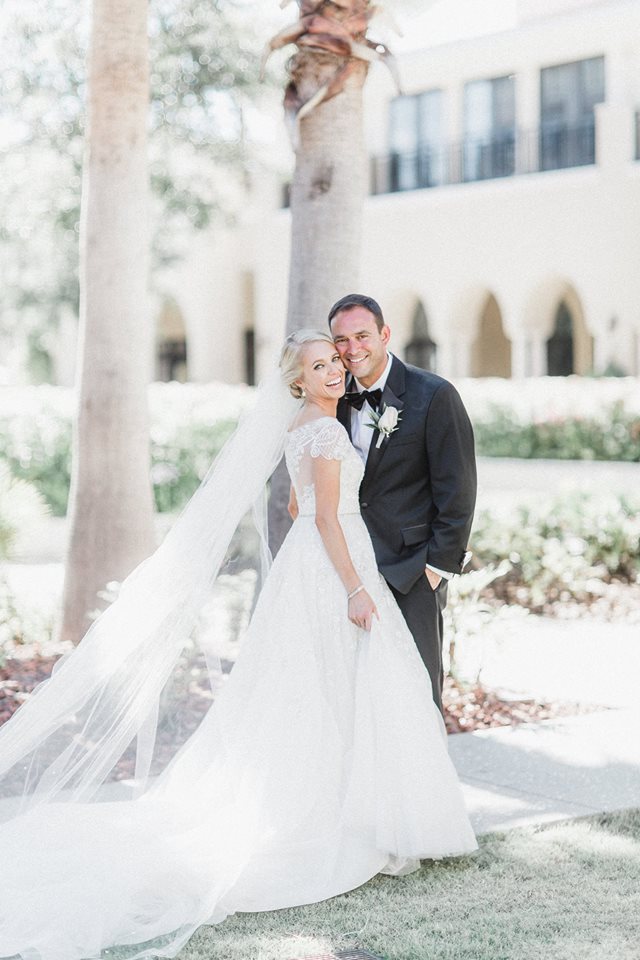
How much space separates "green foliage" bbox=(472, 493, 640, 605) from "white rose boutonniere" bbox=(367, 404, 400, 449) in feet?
16.7

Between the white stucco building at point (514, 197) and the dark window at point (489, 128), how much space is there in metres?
0.03

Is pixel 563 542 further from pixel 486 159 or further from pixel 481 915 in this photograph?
pixel 486 159

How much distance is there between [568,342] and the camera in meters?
27.2

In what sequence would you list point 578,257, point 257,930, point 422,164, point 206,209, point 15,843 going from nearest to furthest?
1. point 257,930
2. point 15,843
3. point 206,209
4. point 578,257
5. point 422,164

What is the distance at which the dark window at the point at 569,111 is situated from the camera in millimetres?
23000

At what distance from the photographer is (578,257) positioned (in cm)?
2242

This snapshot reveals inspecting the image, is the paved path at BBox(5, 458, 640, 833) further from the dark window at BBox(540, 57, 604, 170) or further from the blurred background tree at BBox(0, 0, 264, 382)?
the dark window at BBox(540, 57, 604, 170)

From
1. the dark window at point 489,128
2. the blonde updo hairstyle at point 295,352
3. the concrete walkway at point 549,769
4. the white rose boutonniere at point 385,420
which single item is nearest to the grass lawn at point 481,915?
the concrete walkway at point 549,769

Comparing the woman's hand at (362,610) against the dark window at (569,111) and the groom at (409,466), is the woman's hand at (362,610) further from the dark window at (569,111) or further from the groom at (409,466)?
A: the dark window at (569,111)

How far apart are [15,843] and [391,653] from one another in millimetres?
1341

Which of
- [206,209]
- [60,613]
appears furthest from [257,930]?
[206,209]

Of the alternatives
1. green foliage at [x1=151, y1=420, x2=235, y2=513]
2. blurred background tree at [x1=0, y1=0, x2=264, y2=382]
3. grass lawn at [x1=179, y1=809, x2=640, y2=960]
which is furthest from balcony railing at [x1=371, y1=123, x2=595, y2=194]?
grass lawn at [x1=179, y1=809, x2=640, y2=960]

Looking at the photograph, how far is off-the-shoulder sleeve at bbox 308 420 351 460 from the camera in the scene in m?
4.23

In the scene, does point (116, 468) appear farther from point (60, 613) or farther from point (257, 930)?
point (257, 930)
